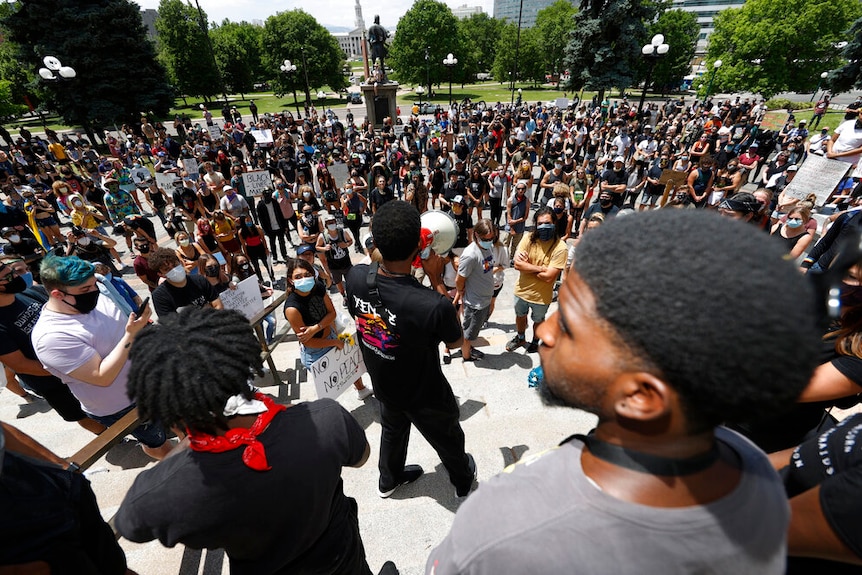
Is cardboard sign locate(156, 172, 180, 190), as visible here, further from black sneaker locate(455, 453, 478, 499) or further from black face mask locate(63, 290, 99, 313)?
black sneaker locate(455, 453, 478, 499)

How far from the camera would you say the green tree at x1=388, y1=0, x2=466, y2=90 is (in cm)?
5219

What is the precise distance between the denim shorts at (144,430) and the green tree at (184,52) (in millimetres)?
55493

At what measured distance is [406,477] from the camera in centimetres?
338

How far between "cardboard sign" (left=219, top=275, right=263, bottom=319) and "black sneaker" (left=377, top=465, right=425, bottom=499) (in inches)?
106

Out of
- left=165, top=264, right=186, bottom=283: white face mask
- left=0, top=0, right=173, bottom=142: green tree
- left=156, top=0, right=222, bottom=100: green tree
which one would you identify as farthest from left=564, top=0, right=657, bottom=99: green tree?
left=156, top=0, right=222, bottom=100: green tree

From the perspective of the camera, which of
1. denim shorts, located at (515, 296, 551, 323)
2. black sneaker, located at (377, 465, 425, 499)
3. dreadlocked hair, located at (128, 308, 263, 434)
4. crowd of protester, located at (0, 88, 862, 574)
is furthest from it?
denim shorts, located at (515, 296, 551, 323)


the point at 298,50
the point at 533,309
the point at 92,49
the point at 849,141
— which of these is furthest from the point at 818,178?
the point at 298,50

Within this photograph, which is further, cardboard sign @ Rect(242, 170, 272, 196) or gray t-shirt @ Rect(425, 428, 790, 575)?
cardboard sign @ Rect(242, 170, 272, 196)

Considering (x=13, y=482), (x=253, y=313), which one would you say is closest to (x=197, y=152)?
(x=253, y=313)

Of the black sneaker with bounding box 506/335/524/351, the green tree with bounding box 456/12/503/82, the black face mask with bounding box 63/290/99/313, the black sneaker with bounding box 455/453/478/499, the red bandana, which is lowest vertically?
the black sneaker with bounding box 506/335/524/351

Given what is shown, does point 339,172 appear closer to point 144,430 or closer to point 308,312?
point 308,312

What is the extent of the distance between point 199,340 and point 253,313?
3615 mm

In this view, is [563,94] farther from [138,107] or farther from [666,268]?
[666,268]

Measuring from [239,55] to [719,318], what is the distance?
65990 mm
